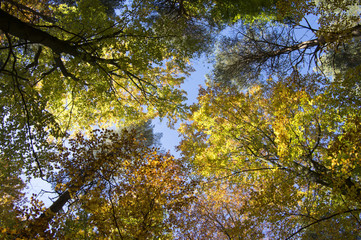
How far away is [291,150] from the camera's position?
5414 millimetres

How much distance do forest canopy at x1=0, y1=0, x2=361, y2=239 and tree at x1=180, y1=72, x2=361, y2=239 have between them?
0.04 meters

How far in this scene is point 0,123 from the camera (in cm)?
557

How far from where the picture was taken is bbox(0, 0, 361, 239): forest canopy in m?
4.71

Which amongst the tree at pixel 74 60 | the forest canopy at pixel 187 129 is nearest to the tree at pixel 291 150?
the forest canopy at pixel 187 129

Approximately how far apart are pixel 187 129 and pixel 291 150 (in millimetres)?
5167

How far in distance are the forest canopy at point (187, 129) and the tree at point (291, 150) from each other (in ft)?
0.14

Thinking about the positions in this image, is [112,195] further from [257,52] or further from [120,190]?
[257,52]

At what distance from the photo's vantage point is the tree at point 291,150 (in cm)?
473

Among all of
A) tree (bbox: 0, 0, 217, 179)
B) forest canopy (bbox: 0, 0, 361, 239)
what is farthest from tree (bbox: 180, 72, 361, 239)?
tree (bbox: 0, 0, 217, 179)

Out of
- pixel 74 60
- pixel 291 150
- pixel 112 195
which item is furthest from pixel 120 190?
pixel 291 150

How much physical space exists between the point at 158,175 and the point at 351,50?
11.2 meters

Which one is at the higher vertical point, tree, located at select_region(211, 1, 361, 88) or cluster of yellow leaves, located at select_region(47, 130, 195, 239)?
tree, located at select_region(211, 1, 361, 88)

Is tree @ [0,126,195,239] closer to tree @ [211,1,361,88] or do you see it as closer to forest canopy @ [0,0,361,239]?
forest canopy @ [0,0,361,239]

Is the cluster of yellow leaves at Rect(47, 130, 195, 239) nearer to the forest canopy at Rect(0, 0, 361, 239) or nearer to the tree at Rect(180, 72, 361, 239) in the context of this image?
the forest canopy at Rect(0, 0, 361, 239)
